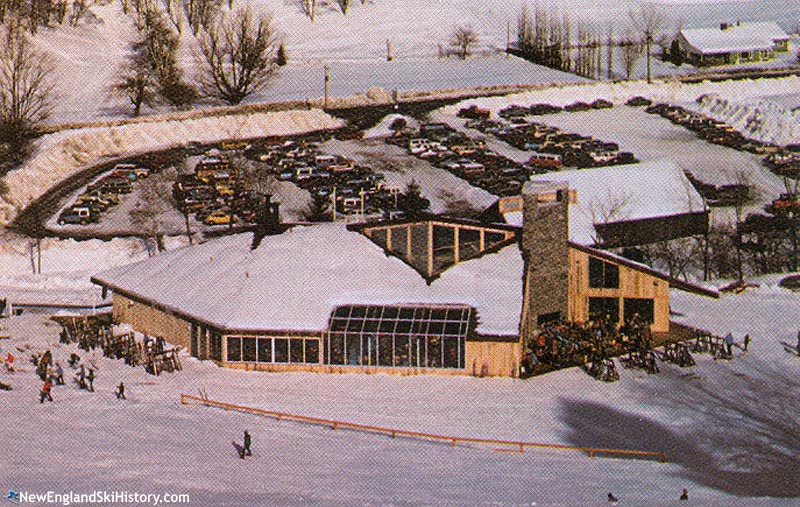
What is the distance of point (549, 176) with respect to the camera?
84188 mm

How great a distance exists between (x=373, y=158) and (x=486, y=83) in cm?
3401

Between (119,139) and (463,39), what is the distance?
5214 centimetres

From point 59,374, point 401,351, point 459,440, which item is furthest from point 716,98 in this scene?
point 59,374

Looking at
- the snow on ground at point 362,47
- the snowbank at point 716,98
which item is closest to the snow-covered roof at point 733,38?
the snow on ground at point 362,47

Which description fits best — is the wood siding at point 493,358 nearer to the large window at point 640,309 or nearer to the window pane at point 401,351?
the window pane at point 401,351

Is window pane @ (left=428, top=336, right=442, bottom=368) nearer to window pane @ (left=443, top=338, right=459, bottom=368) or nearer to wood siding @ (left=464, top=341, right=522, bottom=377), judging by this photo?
window pane @ (left=443, top=338, right=459, bottom=368)

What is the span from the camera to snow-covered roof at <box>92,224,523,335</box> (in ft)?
167

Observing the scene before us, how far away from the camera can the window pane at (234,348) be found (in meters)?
50.9

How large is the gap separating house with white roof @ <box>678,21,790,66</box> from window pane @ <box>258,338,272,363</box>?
341 feet

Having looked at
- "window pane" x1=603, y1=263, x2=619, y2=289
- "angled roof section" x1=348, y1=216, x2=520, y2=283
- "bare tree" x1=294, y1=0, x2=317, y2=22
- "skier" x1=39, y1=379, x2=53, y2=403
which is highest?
"bare tree" x1=294, y1=0, x2=317, y2=22

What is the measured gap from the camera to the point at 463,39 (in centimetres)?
14875

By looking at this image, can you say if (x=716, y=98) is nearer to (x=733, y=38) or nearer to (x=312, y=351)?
(x=733, y=38)

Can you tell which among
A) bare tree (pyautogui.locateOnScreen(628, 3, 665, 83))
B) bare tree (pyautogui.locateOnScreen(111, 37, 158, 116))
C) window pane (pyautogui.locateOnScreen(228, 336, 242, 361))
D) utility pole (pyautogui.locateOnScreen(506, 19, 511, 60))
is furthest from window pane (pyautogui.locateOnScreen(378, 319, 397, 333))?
bare tree (pyautogui.locateOnScreen(628, 3, 665, 83))

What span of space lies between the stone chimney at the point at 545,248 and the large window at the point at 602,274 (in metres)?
1.34
